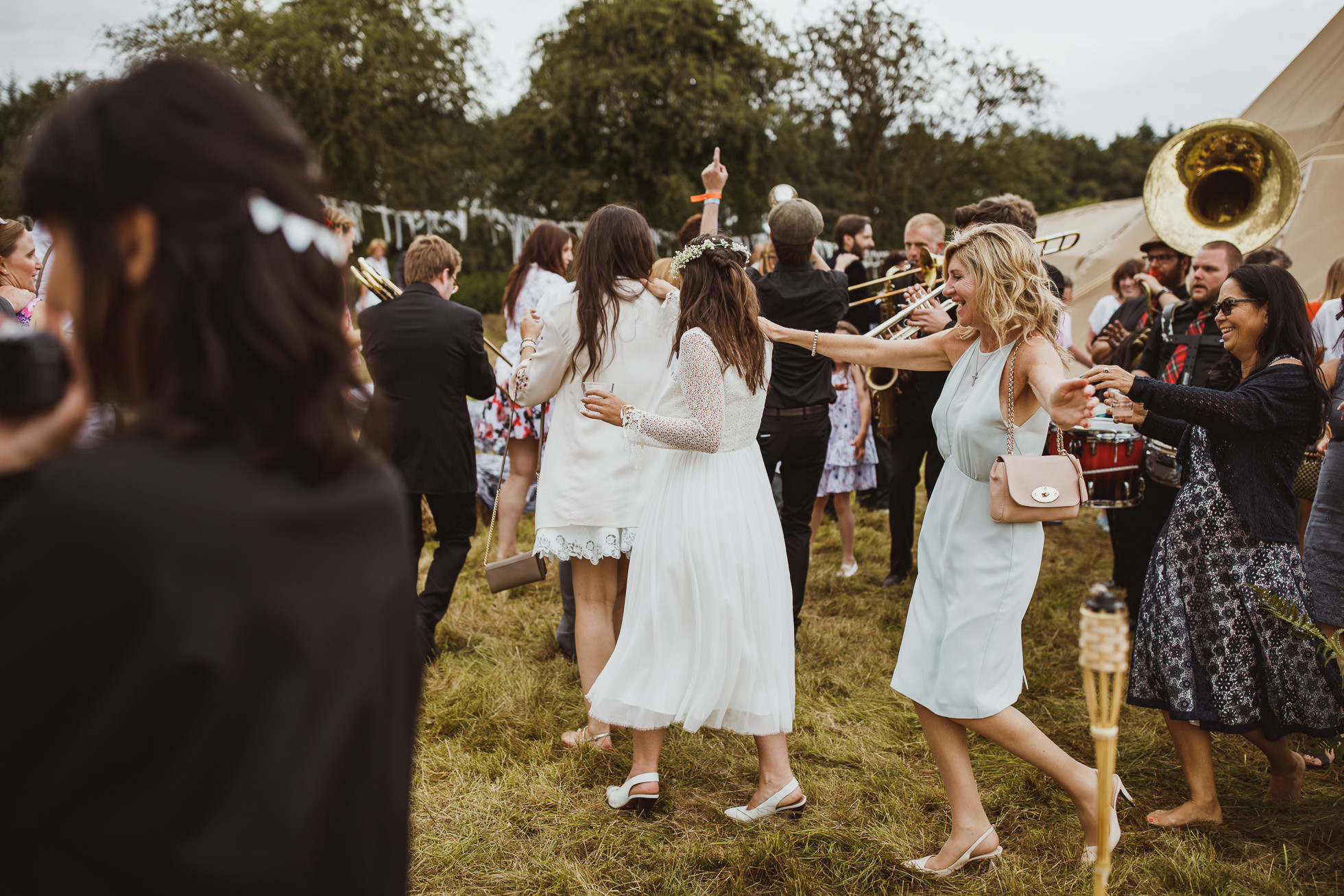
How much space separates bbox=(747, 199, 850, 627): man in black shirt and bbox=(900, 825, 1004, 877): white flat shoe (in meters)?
1.99

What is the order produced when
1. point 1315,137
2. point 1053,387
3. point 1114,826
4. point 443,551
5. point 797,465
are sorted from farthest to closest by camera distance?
point 1315,137, point 797,465, point 443,551, point 1114,826, point 1053,387

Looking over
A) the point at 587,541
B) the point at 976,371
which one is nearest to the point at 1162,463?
the point at 976,371

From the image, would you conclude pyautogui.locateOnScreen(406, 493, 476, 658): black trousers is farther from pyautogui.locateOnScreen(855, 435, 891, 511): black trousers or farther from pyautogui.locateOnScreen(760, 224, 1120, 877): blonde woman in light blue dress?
pyautogui.locateOnScreen(855, 435, 891, 511): black trousers

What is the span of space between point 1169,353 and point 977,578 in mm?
2893

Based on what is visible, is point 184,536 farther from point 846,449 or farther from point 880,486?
point 880,486

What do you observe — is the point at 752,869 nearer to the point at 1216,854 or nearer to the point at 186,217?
the point at 1216,854

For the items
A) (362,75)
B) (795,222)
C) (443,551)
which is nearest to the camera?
(795,222)

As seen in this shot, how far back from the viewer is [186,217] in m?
0.94

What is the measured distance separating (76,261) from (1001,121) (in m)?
32.2

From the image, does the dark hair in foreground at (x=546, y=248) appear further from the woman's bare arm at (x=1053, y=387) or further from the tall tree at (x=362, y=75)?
the tall tree at (x=362, y=75)

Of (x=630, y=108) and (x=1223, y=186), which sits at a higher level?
(x=630, y=108)

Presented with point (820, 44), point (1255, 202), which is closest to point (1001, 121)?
point (820, 44)

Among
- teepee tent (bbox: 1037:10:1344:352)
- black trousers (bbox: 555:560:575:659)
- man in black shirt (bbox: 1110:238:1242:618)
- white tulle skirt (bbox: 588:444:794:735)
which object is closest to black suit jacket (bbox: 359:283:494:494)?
black trousers (bbox: 555:560:575:659)

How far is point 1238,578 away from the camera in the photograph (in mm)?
3168
